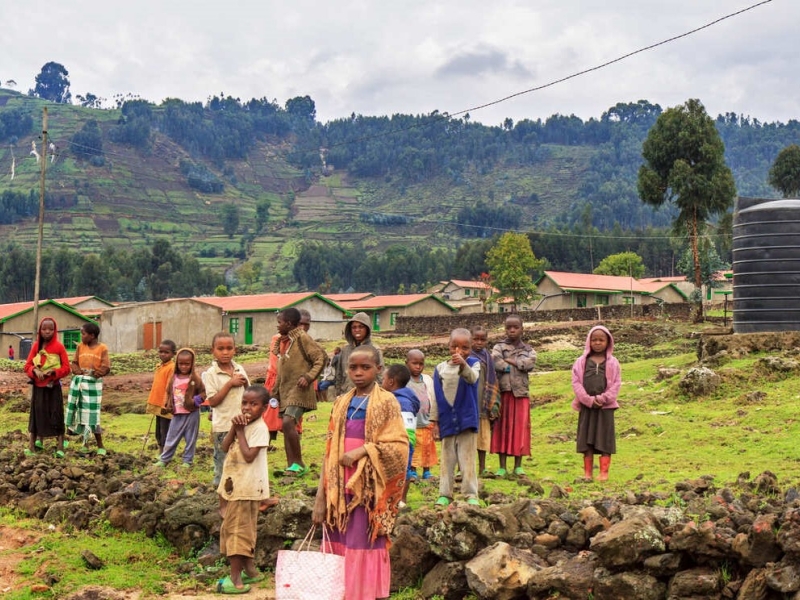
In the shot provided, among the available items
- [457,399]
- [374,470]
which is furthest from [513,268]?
[374,470]

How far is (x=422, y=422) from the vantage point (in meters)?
Result: 10.1

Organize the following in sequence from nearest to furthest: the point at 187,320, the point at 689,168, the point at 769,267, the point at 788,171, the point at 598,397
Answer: the point at 598,397 → the point at 769,267 → the point at 689,168 → the point at 187,320 → the point at 788,171

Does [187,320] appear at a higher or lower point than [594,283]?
lower

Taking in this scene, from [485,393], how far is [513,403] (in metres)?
0.50

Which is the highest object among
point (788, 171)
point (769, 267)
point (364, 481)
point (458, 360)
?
point (788, 171)

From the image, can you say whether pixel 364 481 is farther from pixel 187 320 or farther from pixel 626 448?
pixel 187 320

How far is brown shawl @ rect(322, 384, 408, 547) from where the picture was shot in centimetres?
567

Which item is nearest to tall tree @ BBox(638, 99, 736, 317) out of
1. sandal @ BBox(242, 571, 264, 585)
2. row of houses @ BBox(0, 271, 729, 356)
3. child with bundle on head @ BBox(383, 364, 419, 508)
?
row of houses @ BBox(0, 271, 729, 356)

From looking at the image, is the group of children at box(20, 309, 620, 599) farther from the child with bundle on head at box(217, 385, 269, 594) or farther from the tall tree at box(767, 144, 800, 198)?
the tall tree at box(767, 144, 800, 198)

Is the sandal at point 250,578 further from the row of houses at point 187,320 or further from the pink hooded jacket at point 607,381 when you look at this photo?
the row of houses at point 187,320

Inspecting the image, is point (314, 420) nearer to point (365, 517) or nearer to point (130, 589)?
point (130, 589)

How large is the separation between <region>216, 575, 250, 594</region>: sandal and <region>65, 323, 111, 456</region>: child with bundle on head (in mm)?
5744

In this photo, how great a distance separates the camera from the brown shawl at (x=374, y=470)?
18.6 ft

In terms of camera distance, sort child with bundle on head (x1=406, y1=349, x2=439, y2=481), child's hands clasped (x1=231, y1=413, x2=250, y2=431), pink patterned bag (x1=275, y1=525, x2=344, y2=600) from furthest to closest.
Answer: child with bundle on head (x1=406, y1=349, x2=439, y2=481) → child's hands clasped (x1=231, y1=413, x2=250, y2=431) → pink patterned bag (x1=275, y1=525, x2=344, y2=600)
